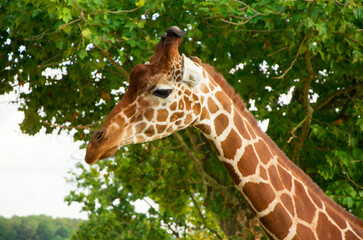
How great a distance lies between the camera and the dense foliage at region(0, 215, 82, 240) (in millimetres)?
28945

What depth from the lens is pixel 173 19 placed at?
8.60m

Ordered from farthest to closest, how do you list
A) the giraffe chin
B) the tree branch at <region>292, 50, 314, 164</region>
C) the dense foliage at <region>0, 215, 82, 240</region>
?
the dense foliage at <region>0, 215, 82, 240</region>
the tree branch at <region>292, 50, 314, 164</region>
the giraffe chin

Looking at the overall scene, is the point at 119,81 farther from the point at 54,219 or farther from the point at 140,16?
the point at 54,219

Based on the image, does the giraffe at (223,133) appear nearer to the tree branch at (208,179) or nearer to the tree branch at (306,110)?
the tree branch at (306,110)

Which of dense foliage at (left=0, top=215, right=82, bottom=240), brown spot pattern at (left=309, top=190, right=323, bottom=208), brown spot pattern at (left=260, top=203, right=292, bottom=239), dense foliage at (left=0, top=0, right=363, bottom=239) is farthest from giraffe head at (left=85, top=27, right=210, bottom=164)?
dense foliage at (left=0, top=215, right=82, bottom=240)

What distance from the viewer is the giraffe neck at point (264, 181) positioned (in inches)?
137

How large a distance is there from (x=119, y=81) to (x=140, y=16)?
1.34 metres

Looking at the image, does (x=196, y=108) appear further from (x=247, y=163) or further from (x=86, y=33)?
(x=86, y=33)

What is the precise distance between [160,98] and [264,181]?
36.8 inches

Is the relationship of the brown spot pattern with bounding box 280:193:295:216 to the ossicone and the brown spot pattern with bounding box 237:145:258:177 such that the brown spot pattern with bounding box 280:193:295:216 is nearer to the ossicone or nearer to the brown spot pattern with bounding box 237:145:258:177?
the brown spot pattern with bounding box 237:145:258:177

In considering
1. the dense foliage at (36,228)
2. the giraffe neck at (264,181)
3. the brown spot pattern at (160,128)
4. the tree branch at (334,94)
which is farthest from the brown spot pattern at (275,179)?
the dense foliage at (36,228)

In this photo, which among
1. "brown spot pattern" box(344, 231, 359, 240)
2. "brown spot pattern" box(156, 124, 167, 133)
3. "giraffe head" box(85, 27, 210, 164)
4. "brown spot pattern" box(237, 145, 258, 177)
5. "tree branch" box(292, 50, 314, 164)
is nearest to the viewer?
"giraffe head" box(85, 27, 210, 164)

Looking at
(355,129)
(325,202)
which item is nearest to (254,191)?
(325,202)

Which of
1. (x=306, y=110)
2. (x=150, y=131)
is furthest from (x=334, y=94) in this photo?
(x=150, y=131)
